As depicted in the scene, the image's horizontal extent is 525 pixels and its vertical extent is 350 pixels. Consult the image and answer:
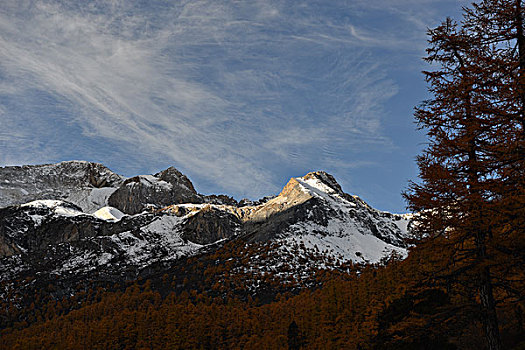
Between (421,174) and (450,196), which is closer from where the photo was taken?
(450,196)

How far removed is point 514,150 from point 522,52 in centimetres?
353

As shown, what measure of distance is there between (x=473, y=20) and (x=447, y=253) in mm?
7843

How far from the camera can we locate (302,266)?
168125 mm

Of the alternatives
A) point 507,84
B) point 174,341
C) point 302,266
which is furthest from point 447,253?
point 302,266

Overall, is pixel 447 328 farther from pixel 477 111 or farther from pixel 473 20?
pixel 473 20

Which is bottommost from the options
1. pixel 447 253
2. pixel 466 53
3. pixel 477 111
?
pixel 447 253

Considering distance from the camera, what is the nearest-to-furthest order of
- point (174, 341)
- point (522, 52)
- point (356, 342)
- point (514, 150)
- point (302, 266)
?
point (514, 150)
point (522, 52)
point (356, 342)
point (174, 341)
point (302, 266)

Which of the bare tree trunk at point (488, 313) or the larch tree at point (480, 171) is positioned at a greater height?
the larch tree at point (480, 171)

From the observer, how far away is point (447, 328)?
13.0 m

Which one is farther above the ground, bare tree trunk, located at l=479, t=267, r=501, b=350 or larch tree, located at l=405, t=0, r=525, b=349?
larch tree, located at l=405, t=0, r=525, b=349

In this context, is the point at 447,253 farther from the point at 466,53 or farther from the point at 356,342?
the point at 356,342

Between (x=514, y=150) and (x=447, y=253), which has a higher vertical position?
(x=514, y=150)

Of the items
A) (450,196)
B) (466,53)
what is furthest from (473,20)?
(450,196)

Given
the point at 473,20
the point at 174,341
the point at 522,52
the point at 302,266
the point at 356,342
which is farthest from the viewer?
the point at 302,266
